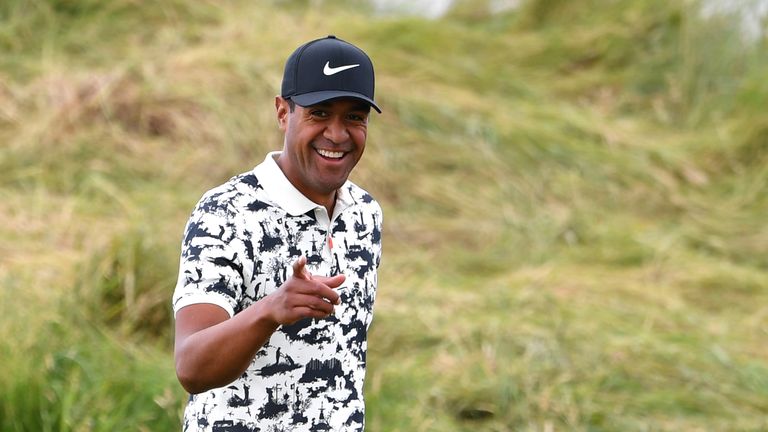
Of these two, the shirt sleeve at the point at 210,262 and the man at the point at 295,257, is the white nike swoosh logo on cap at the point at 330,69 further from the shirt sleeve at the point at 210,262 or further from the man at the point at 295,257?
the shirt sleeve at the point at 210,262

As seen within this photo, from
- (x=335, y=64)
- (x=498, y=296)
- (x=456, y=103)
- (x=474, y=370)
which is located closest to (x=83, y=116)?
(x=456, y=103)

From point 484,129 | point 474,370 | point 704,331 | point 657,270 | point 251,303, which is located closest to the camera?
point 251,303

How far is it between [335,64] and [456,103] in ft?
14.8

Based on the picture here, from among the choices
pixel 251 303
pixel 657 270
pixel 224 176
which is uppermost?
pixel 224 176

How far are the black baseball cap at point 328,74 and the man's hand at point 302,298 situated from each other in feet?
1.23

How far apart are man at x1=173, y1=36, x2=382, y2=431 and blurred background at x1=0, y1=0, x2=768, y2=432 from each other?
4.04ft

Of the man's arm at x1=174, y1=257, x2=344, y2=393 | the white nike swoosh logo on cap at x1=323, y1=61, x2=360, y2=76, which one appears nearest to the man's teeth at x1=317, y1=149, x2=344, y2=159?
the white nike swoosh logo on cap at x1=323, y1=61, x2=360, y2=76

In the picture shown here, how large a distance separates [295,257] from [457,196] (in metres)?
3.85

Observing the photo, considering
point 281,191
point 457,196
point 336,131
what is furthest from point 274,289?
point 457,196

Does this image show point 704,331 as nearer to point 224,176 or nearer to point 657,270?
point 657,270

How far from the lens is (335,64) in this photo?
2.13m

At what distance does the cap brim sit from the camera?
2.10 metres

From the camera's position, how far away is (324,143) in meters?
2.14

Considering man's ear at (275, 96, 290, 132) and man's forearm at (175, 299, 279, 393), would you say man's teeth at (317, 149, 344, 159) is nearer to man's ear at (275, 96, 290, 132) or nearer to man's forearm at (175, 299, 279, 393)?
man's ear at (275, 96, 290, 132)
